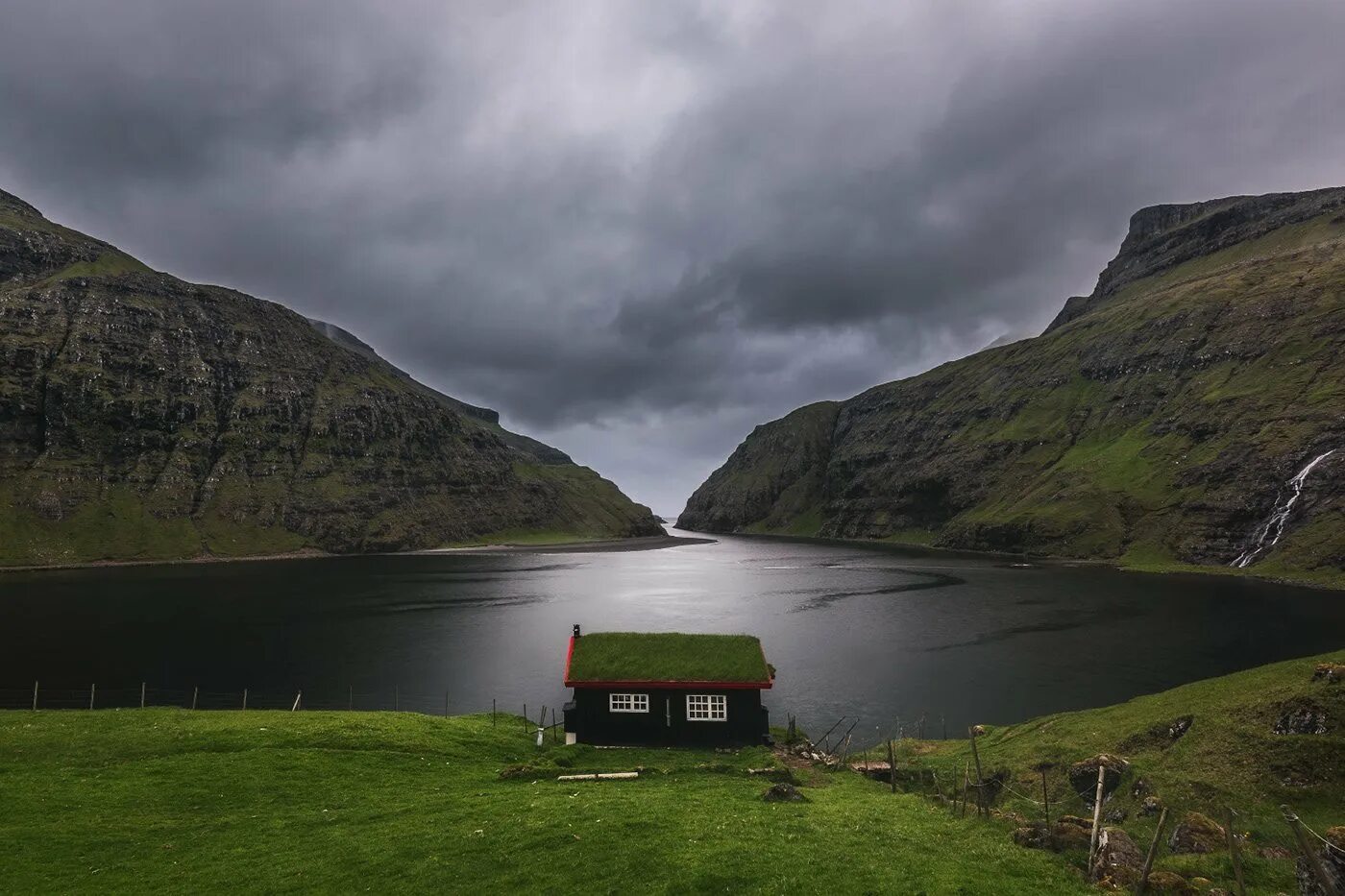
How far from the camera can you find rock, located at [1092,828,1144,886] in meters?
18.2

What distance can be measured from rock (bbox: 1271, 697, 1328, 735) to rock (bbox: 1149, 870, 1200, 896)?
583 inches

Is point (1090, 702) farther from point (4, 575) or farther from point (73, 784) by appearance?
point (4, 575)

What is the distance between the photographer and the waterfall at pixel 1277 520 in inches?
5851

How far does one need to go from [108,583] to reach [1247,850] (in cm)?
17970

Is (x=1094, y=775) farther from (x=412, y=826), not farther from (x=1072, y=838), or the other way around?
(x=412, y=826)

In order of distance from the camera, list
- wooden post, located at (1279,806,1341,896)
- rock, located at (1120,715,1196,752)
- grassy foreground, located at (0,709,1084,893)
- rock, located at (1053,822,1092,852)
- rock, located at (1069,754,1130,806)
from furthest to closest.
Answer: rock, located at (1120,715,1196,752) < rock, located at (1069,754,1130,806) < rock, located at (1053,822,1092,852) < grassy foreground, located at (0,709,1084,893) < wooden post, located at (1279,806,1341,896)

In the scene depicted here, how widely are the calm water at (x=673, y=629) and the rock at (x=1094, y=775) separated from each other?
22589 mm

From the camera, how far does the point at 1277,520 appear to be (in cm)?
15125

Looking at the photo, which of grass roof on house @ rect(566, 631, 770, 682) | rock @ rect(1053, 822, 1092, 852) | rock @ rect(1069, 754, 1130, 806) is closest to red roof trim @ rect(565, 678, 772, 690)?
grass roof on house @ rect(566, 631, 770, 682)

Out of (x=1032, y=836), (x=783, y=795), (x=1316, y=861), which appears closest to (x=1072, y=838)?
(x=1032, y=836)

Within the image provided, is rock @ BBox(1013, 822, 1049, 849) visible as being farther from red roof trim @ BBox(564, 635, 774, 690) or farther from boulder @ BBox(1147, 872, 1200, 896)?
red roof trim @ BBox(564, 635, 774, 690)

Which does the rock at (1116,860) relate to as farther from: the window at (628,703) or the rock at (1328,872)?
the window at (628,703)

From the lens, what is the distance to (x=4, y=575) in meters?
156

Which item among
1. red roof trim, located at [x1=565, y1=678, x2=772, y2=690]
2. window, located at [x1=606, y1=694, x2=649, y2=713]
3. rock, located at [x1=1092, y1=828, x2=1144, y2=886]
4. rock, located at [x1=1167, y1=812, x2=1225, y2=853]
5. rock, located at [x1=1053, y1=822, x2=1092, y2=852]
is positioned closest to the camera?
rock, located at [x1=1092, y1=828, x2=1144, y2=886]
